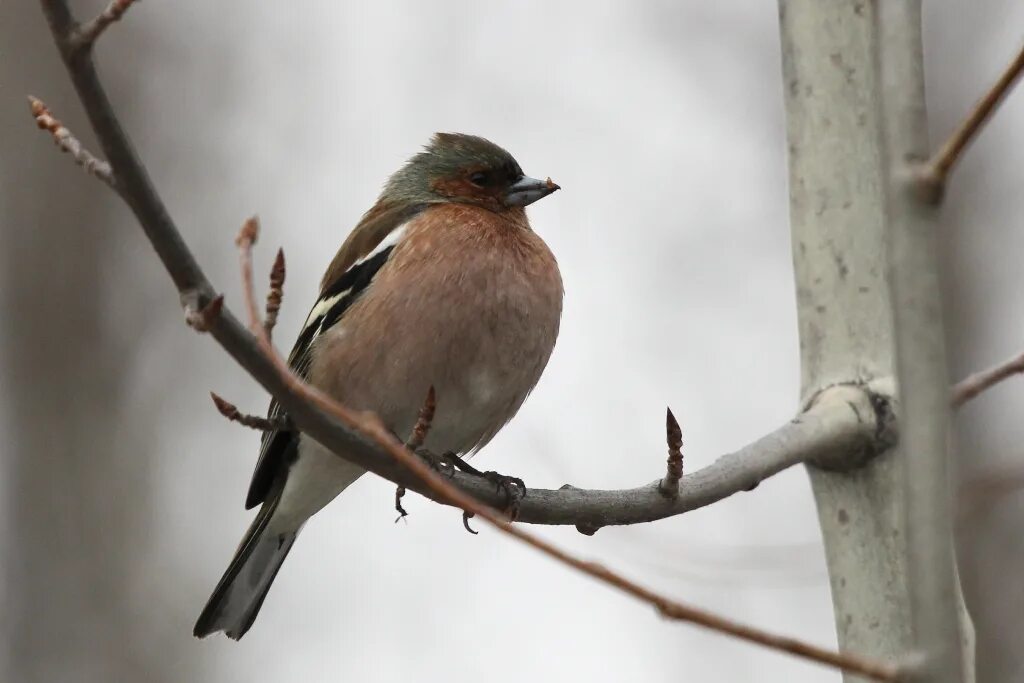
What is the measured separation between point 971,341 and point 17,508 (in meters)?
7.01

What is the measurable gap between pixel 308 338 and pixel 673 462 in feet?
8.36

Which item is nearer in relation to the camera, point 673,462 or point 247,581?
point 673,462

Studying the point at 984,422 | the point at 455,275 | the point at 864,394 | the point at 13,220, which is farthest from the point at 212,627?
the point at 984,422

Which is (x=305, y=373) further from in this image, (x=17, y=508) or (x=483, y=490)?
(x=17, y=508)

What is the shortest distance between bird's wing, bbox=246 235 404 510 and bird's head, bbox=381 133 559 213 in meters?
0.63

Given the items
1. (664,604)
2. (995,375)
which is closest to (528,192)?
(995,375)

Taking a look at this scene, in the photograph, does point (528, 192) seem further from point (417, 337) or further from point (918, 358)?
point (918, 358)

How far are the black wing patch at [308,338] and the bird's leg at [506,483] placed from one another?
0.73m

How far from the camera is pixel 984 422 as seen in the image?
31.9 ft

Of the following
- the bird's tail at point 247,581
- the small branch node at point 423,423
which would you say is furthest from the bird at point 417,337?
the small branch node at point 423,423

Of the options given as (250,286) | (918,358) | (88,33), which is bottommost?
(918,358)

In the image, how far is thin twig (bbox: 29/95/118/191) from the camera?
2611 millimetres

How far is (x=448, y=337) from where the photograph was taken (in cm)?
500

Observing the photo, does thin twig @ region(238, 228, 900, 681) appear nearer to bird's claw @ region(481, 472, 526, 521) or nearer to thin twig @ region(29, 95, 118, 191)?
thin twig @ region(29, 95, 118, 191)
